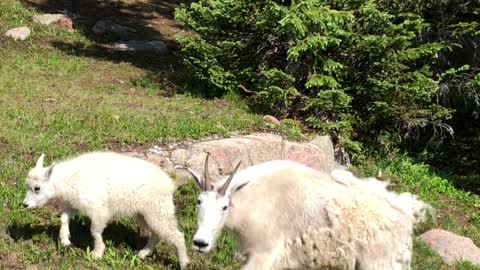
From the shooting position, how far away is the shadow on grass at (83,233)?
7281 millimetres

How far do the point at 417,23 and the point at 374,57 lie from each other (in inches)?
45.2

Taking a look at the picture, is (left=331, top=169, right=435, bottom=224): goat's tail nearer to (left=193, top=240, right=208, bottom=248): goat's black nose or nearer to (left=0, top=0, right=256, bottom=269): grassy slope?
(left=193, top=240, right=208, bottom=248): goat's black nose

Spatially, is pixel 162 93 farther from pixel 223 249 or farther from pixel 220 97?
pixel 223 249

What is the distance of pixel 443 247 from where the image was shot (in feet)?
31.9

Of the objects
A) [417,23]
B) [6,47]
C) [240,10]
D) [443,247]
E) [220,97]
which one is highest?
[417,23]

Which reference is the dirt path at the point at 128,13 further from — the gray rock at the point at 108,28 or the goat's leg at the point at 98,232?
the goat's leg at the point at 98,232

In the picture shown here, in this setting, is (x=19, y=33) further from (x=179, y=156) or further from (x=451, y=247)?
(x=451, y=247)

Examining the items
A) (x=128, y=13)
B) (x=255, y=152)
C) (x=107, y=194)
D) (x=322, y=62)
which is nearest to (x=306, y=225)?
(x=107, y=194)

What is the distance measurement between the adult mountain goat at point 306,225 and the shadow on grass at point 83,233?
82.9 inches

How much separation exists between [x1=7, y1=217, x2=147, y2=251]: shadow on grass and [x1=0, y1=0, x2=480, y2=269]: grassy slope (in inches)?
0.5

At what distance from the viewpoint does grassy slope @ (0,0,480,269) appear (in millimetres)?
7207

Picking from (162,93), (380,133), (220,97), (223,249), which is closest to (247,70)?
(220,97)

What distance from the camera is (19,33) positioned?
19078 mm

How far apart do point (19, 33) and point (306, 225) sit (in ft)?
51.2
